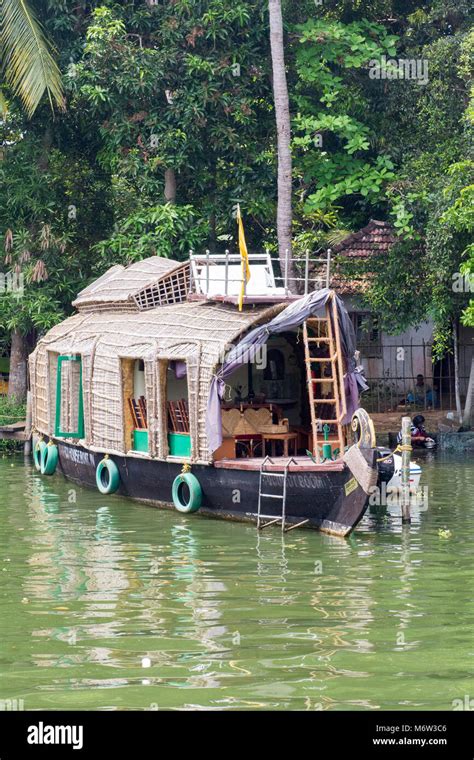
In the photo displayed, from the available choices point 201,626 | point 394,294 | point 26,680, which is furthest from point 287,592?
point 394,294

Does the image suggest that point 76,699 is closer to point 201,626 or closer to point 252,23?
point 201,626

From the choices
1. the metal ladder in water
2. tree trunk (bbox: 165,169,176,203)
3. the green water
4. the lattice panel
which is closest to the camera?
the green water

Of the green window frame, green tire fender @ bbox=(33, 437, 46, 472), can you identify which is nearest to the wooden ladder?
the green window frame

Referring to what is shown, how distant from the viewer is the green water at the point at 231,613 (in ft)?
25.4

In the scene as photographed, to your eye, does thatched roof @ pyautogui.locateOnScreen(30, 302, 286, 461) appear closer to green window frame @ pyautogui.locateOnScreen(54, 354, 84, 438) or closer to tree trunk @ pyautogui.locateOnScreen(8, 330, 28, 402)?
green window frame @ pyautogui.locateOnScreen(54, 354, 84, 438)

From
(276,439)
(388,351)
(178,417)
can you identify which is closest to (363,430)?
(276,439)

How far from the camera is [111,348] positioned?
55.5 ft

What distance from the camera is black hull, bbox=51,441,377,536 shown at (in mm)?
12938

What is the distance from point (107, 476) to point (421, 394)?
32.5 ft

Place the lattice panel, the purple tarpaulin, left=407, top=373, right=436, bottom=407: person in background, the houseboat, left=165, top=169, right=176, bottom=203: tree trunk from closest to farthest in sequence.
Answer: the houseboat → the purple tarpaulin → the lattice panel → left=165, top=169, right=176, bottom=203: tree trunk → left=407, top=373, right=436, bottom=407: person in background

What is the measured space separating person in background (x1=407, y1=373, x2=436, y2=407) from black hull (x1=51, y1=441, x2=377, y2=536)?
886 centimetres

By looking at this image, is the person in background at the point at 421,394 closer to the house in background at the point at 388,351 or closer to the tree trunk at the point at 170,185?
the house in background at the point at 388,351

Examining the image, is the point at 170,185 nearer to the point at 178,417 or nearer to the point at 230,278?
the point at 230,278
